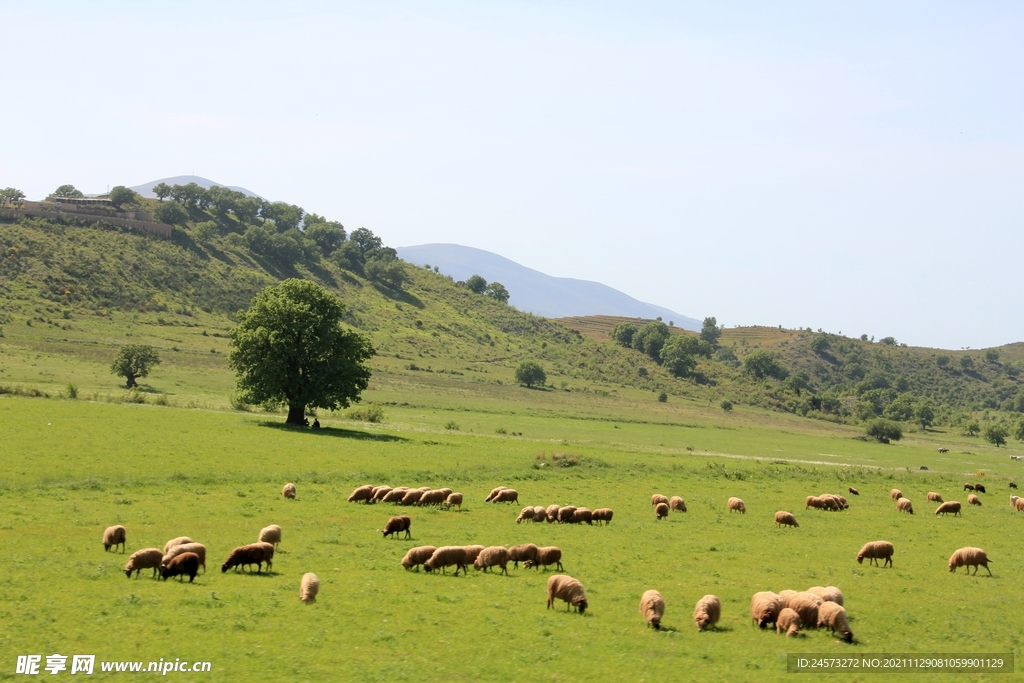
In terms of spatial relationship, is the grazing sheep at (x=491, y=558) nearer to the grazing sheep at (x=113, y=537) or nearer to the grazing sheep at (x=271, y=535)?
the grazing sheep at (x=271, y=535)

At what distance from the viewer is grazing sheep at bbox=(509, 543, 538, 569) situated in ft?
83.6

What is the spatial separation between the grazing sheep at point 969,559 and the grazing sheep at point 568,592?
1491 cm

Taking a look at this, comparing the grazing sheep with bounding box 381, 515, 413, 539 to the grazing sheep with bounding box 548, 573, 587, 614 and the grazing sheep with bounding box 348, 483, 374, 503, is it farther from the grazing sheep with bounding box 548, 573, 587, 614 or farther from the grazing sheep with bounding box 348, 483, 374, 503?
the grazing sheep with bounding box 548, 573, 587, 614

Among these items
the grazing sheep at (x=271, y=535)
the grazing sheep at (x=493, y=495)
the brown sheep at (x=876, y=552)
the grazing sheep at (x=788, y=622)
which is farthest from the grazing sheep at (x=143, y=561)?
the brown sheep at (x=876, y=552)

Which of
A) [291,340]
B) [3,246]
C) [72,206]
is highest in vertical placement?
[72,206]

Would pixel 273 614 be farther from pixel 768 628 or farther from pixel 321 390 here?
pixel 321 390

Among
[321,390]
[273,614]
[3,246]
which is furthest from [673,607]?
[3,246]

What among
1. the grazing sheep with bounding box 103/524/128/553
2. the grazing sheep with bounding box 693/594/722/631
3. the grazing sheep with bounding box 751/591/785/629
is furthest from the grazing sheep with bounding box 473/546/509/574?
the grazing sheep with bounding box 103/524/128/553

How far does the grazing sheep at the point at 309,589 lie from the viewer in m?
20.1

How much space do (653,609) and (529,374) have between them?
113491 millimetres

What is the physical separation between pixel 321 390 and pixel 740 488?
30289mm

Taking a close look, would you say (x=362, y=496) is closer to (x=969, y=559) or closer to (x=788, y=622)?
(x=788, y=622)

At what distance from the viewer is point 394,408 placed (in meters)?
87.6

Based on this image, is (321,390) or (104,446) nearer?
(104,446)
